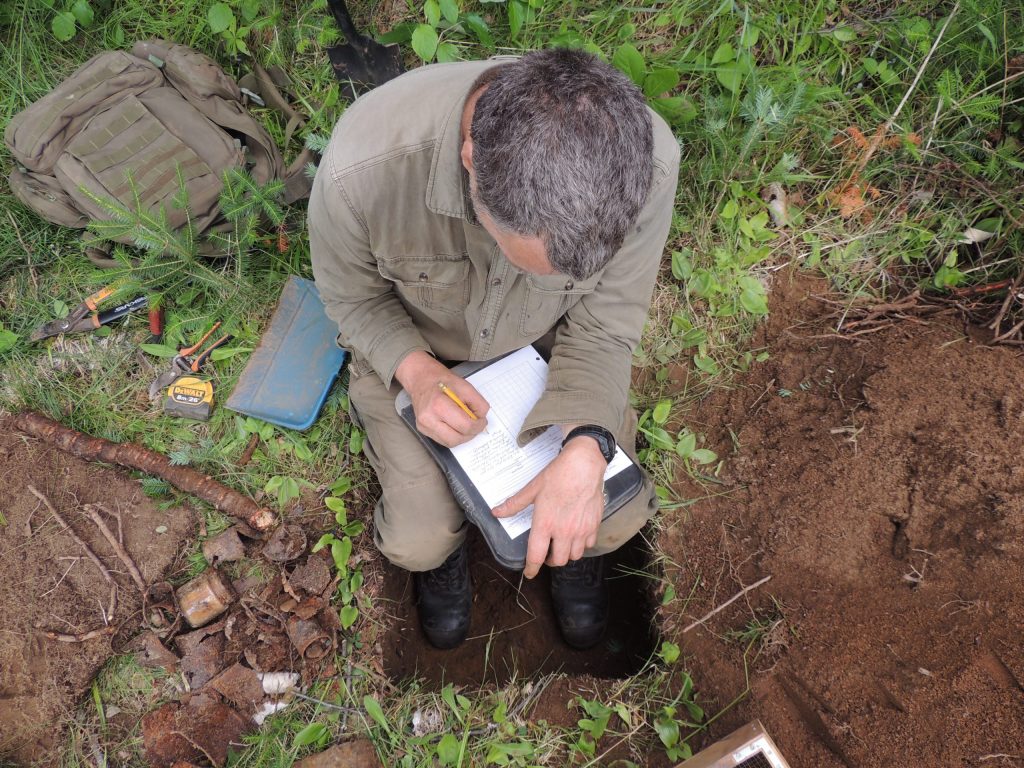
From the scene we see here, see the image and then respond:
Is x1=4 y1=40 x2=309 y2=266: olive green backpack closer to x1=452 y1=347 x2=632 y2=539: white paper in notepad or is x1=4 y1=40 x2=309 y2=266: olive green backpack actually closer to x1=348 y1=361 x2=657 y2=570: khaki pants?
x1=348 y1=361 x2=657 y2=570: khaki pants

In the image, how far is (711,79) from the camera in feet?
8.34

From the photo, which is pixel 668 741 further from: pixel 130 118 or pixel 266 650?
pixel 130 118

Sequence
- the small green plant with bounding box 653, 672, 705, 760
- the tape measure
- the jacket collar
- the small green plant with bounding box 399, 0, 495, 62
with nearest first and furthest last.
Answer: the jacket collar, the small green plant with bounding box 653, 672, 705, 760, the small green plant with bounding box 399, 0, 495, 62, the tape measure

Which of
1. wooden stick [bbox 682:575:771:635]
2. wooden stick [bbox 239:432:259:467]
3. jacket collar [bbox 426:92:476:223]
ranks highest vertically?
jacket collar [bbox 426:92:476:223]

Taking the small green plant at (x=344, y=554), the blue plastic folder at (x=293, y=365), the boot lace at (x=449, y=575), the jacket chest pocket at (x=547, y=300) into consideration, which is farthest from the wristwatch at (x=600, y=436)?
the blue plastic folder at (x=293, y=365)

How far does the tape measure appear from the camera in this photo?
94.8 inches

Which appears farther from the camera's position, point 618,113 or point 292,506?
point 292,506

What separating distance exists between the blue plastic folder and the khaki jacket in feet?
1.05

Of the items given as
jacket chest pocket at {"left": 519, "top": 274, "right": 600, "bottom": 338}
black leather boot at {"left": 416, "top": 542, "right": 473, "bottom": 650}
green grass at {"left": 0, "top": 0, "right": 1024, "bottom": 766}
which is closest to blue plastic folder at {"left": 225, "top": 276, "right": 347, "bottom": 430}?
green grass at {"left": 0, "top": 0, "right": 1024, "bottom": 766}

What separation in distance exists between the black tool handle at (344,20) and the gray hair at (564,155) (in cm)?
158

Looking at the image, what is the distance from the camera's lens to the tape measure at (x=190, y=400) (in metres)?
2.41

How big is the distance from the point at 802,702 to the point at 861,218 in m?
1.89

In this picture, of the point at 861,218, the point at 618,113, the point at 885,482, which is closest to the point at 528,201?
the point at 618,113

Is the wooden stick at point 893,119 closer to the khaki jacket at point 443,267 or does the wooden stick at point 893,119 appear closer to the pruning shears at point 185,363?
the khaki jacket at point 443,267
